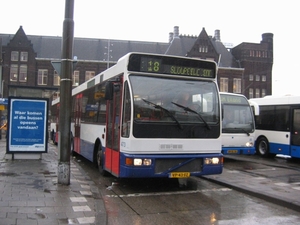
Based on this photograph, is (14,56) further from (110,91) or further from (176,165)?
(176,165)

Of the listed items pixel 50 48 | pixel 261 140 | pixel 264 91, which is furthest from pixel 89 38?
pixel 261 140

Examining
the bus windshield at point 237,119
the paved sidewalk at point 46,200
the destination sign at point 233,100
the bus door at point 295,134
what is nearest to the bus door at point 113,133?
the paved sidewalk at point 46,200

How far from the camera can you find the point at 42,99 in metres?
12.2

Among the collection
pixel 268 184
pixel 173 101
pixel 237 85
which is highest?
pixel 237 85

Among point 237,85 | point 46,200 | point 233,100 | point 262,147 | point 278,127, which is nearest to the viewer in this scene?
point 46,200

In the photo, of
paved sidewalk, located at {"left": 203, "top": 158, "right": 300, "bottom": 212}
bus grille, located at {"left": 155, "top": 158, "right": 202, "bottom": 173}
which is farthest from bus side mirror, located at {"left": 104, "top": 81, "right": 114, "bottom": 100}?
paved sidewalk, located at {"left": 203, "top": 158, "right": 300, "bottom": 212}

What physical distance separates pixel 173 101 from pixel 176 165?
1414 millimetres

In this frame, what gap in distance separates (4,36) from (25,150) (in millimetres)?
56807

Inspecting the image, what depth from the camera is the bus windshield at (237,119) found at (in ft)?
44.3

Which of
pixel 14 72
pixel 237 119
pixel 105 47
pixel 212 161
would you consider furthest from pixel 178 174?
pixel 14 72

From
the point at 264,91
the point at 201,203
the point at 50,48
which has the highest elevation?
the point at 50,48

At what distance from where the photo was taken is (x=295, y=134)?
14203 millimetres

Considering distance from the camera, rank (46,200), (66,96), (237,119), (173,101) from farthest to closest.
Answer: (237,119)
(66,96)
(173,101)
(46,200)

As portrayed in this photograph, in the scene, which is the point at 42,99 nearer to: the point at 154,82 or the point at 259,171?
the point at 154,82
